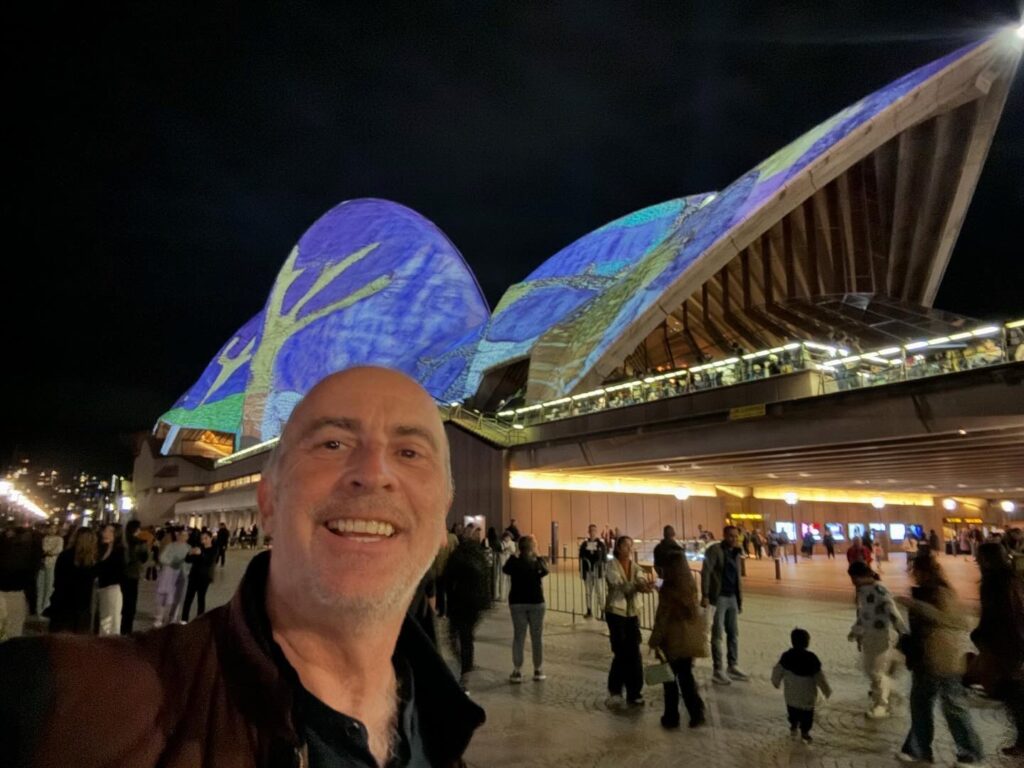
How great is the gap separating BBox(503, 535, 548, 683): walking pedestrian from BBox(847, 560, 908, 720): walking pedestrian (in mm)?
2980

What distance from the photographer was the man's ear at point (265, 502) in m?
1.23

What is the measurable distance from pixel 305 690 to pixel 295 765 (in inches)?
5.2

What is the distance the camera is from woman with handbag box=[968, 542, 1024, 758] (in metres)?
4.50

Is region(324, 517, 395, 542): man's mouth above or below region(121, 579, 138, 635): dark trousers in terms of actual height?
above

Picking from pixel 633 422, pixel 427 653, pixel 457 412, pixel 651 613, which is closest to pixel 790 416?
pixel 633 422

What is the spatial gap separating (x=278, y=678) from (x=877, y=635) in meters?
6.26

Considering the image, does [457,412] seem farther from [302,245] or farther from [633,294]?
[302,245]

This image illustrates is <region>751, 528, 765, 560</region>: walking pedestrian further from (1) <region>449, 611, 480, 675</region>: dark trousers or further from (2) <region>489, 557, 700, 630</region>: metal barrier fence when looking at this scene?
(1) <region>449, 611, 480, 675</region>: dark trousers

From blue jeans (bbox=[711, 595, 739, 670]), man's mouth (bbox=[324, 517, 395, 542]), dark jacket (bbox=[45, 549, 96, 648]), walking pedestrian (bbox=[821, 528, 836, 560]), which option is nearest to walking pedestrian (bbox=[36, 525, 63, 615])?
dark jacket (bbox=[45, 549, 96, 648])

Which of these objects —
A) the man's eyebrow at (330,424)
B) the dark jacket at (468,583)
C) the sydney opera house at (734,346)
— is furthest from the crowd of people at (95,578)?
the sydney opera house at (734,346)

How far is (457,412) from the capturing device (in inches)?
956

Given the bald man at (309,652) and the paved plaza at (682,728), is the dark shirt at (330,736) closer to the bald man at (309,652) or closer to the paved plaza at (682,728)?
the bald man at (309,652)

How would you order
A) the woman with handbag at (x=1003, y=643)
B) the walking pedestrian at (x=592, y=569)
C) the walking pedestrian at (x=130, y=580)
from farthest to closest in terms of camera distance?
the walking pedestrian at (x=592, y=569)
the walking pedestrian at (x=130, y=580)
the woman with handbag at (x=1003, y=643)

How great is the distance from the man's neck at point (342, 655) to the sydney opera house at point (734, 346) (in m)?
14.3
